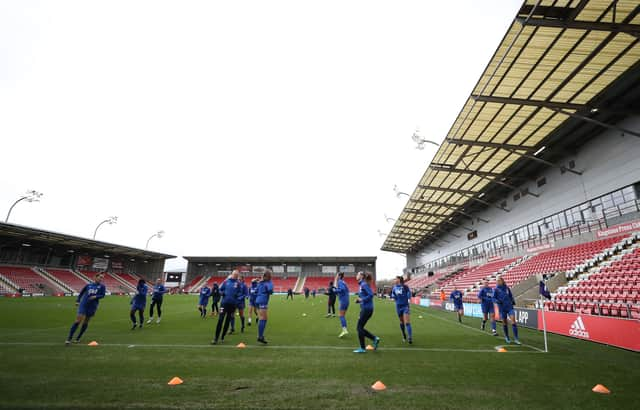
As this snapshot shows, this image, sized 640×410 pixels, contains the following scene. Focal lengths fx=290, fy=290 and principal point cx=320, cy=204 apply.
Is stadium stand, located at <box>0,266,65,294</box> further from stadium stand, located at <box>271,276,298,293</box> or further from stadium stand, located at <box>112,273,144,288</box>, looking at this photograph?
stadium stand, located at <box>271,276,298,293</box>

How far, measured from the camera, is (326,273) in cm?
6925

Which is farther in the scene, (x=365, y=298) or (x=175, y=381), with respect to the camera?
(x=365, y=298)

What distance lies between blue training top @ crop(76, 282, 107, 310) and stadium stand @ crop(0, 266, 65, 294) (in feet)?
139

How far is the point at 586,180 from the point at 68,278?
65341 mm

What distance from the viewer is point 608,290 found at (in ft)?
38.6

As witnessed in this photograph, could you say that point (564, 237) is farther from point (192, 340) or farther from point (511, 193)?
point (192, 340)

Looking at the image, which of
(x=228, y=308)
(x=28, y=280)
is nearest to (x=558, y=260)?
(x=228, y=308)

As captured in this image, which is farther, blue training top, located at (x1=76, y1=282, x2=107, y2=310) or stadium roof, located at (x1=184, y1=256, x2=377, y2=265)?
stadium roof, located at (x1=184, y1=256, x2=377, y2=265)

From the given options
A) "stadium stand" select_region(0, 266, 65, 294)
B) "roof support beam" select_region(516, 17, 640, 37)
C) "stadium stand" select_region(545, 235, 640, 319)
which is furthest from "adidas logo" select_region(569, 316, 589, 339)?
"stadium stand" select_region(0, 266, 65, 294)

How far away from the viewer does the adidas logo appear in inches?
382

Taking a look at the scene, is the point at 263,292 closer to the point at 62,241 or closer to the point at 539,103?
the point at 539,103

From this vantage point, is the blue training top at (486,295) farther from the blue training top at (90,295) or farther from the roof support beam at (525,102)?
the blue training top at (90,295)

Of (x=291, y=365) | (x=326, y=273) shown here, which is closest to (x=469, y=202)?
(x=291, y=365)

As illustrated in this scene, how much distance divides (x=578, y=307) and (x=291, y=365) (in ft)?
39.8
